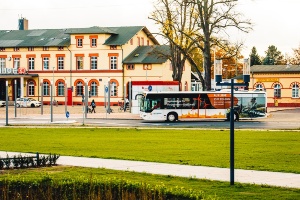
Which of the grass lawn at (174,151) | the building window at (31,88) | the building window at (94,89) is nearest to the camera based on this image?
the grass lawn at (174,151)

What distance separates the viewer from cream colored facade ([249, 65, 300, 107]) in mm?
80125

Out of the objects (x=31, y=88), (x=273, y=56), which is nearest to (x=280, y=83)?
(x=31, y=88)

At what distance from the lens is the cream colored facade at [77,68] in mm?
89062

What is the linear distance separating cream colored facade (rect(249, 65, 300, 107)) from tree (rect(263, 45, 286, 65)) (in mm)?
55556

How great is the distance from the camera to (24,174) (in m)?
18.3

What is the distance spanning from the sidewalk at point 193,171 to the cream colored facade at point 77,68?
66307 millimetres

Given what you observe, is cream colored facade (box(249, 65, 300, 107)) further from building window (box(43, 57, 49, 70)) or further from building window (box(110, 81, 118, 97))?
building window (box(43, 57, 49, 70))

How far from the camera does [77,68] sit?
302ft

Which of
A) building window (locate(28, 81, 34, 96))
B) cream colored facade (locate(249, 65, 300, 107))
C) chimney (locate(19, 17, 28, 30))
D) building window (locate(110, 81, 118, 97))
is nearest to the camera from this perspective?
cream colored facade (locate(249, 65, 300, 107))

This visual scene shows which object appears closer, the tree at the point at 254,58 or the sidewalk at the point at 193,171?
the sidewalk at the point at 193,171

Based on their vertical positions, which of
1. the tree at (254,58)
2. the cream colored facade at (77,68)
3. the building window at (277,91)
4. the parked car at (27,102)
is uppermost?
the tree at (254,58)

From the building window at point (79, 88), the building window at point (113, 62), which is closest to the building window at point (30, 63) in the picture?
the building window at point (79, 88)

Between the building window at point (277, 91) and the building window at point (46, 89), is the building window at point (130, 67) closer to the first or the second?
the building window at point (46, 89)

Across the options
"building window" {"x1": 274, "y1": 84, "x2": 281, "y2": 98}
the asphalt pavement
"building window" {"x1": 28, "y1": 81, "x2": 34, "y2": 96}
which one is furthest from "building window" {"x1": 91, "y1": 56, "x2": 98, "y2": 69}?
the asphalt pavement
